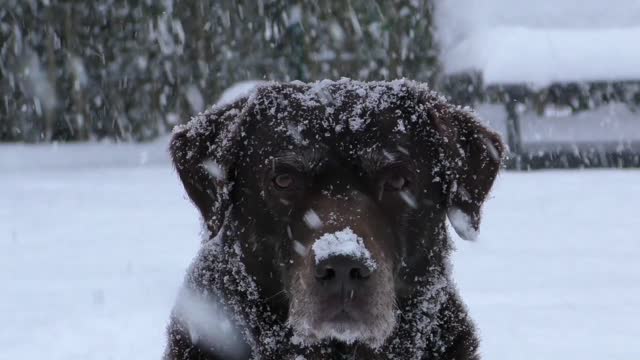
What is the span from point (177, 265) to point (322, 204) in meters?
3.30

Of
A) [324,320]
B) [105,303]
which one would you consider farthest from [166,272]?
[324,320]

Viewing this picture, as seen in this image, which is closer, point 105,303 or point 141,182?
point 105,303

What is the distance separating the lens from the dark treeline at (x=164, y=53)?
37.8ft

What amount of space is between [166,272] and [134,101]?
20.7 ft

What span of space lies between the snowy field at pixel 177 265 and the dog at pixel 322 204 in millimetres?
1397

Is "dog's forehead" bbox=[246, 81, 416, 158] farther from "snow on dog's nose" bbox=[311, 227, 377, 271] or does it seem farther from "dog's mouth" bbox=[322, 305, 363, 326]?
"dog's mouth" bbox=[322, 305, 363, 326]

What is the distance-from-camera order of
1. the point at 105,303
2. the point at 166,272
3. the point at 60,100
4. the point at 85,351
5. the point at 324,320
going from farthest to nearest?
the point at 60,100 < the point at 166,272 < the point at 105,303 < the point at 85,351 < the point at 324,320

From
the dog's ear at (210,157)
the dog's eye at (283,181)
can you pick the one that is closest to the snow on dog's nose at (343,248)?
the dog's eye at (283,181)

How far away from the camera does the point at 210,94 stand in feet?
39.0

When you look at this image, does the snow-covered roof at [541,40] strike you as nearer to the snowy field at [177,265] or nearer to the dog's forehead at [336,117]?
the snowy field at [177,265]

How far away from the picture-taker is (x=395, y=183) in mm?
3102

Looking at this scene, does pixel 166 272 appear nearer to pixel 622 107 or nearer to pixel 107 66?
pixel 107 66

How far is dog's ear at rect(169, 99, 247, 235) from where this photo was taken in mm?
3152

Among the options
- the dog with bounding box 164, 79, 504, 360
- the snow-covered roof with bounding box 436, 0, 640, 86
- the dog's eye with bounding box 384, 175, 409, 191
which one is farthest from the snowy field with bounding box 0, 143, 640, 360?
the dog's eye with bounding box 384, 175, 409, 191
